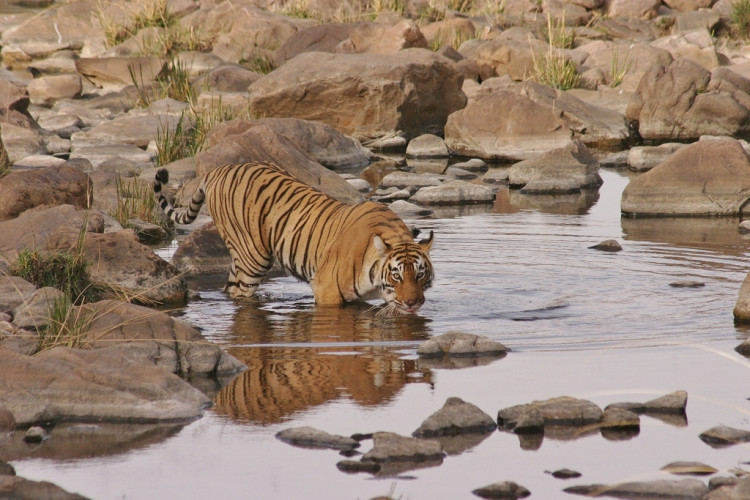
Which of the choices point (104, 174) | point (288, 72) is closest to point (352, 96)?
point (288, 72)

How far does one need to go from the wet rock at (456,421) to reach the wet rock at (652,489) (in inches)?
31.2

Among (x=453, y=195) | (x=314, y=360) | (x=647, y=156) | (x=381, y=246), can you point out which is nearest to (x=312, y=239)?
(x=381, y=246)

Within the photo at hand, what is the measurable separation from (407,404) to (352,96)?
12808 millimetres

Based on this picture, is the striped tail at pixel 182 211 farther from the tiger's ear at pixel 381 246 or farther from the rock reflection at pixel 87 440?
the rock reflection at pixel 87 440

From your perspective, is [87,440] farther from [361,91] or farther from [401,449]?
[361,91]

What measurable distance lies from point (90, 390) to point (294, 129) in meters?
10.5

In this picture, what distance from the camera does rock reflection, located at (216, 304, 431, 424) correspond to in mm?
5441

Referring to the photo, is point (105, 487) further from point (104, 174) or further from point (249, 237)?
point (104, 174)

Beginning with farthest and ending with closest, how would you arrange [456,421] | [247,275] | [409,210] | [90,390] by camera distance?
[409,210], [247,275], [90,390], [456,421]

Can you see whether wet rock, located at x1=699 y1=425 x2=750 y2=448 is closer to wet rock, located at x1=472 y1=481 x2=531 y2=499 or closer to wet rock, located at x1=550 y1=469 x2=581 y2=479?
wet rock, located at x1=550 y1=469 x2=581 y2=479

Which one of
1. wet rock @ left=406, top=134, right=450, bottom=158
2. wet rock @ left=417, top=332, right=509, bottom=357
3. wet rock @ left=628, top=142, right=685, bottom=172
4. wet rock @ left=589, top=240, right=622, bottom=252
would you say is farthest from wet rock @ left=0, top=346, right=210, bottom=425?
wet rock @ left=406, top=134, right=450, bottom=158

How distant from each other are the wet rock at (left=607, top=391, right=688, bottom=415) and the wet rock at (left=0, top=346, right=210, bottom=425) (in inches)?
76.6

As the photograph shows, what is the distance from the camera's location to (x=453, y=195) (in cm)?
1330

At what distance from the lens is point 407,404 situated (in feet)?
17.6
